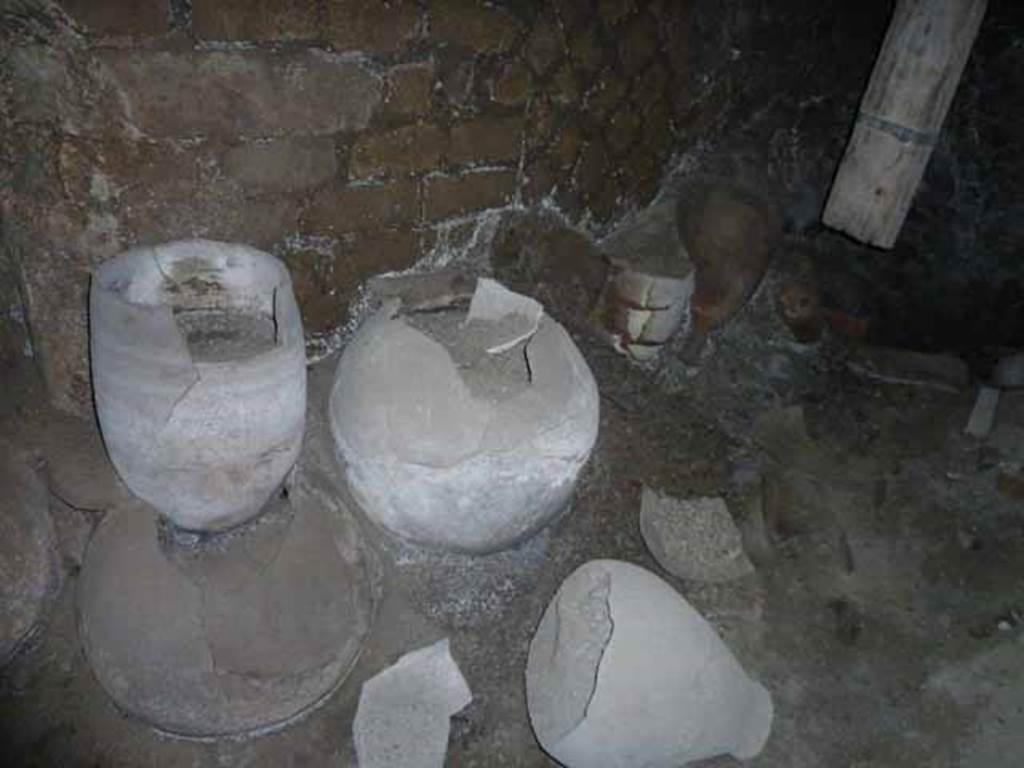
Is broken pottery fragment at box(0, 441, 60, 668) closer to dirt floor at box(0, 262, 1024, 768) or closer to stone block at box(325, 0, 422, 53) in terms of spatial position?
dirt floor at box(0, 262, 1024, 768)

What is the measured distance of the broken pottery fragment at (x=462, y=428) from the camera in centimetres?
197

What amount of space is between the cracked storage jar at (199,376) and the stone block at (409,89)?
65 centimetres

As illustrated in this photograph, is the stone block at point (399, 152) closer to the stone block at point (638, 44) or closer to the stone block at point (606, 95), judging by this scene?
the stone block at point (606, 95)

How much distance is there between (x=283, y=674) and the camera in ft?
6.59

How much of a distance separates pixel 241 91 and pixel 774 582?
217 centimetres

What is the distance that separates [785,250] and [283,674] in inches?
108

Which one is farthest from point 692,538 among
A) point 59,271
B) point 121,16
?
point 121,16

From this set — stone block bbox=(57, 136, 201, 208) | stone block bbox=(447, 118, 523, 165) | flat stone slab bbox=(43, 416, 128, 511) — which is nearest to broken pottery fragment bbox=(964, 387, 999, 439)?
stone block bbox=(447, 118, 523, 165)

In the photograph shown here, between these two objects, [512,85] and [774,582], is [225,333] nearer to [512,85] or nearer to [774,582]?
[512,85]

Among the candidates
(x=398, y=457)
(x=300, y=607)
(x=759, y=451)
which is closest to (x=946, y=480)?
(x=759, y=451)

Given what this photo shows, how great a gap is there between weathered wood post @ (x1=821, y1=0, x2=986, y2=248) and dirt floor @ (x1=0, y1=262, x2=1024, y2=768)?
2.31 feet

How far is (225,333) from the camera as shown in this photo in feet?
6.60

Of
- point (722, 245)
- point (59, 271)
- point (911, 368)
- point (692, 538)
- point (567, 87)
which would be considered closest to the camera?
point (59, 271)

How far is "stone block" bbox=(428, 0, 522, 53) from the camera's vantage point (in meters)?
2.26
